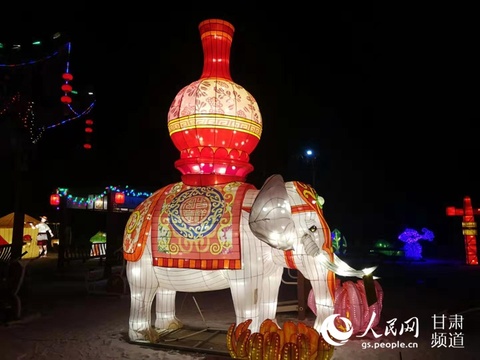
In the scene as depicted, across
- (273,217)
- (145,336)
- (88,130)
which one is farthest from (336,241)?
(88,130)

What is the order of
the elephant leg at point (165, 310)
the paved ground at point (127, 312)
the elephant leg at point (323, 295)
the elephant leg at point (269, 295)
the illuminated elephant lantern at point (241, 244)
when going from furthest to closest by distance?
the elephant leg at point (165, 310), the paved ground at point (127, 312), the elephant leg at point (269, 295), the elephant leg at point (323, 295), the illuminated elephant lantern at point (241, 244)

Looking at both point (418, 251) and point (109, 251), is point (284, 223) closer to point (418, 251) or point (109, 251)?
point (109, 251)

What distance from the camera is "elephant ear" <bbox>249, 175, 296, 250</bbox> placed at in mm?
4387

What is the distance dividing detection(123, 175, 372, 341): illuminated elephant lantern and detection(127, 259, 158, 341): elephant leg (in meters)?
0.02

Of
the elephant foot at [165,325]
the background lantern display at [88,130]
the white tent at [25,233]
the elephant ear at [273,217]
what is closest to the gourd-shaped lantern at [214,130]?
the elephant ear at [273,217]

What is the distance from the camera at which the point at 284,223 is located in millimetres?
4422

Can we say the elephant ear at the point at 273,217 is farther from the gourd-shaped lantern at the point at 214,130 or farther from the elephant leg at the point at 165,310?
the elephant leg at the point at 165,310

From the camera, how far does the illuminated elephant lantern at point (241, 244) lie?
4.51m

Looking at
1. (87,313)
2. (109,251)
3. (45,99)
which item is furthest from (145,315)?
(45,99)

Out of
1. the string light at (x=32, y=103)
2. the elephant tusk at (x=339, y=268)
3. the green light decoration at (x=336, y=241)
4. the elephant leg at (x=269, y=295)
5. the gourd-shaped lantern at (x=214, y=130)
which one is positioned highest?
the string light at (x=32, y=103)

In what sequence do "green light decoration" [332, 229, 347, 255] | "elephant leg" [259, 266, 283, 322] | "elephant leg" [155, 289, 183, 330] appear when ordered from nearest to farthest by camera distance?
"elephant leg" [259, 266, 283, 322]
"elephant leg" [155, 289, 183, 330]
"green light decoration" [332, 229, 347, 255]

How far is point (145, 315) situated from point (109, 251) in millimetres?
7260

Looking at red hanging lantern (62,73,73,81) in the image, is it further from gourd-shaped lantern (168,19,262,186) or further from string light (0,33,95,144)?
gourd-shaped lantern (168,19,262,186)

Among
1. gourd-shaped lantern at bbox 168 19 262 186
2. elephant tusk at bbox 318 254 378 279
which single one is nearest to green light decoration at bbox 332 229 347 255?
elephant tusk at bbox 318 254 378 279
